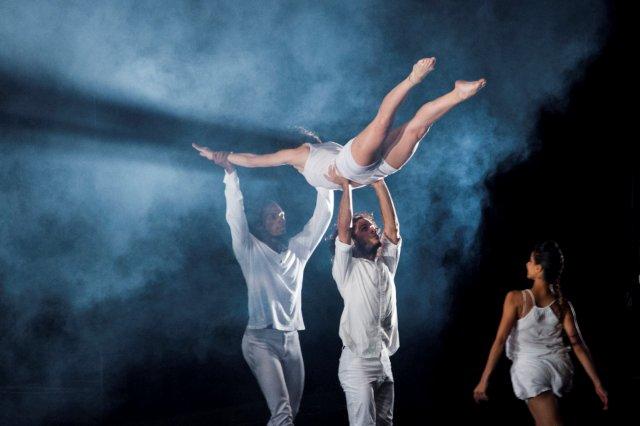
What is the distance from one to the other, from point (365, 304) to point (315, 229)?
86 centimetres

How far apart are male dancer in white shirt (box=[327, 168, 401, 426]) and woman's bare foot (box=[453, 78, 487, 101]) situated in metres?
0.78

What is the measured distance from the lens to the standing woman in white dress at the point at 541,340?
3.19 metres

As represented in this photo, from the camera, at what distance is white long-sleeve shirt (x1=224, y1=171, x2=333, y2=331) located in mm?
3844

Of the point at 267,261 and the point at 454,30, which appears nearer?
the point at 267,261

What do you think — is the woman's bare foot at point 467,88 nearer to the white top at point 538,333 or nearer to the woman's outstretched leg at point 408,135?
the woman's outstretched leg at point 408,135

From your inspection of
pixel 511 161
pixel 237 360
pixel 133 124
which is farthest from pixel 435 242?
pixel 133 124

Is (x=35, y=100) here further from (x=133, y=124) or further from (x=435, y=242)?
(x=435, y=242)

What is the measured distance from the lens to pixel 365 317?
3.36 metres

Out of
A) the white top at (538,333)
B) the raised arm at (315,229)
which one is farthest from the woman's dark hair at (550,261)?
the raised arm at (315,229)

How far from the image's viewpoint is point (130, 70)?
430cm

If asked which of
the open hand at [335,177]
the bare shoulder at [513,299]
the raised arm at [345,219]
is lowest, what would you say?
the bare shoulder at [513,299]

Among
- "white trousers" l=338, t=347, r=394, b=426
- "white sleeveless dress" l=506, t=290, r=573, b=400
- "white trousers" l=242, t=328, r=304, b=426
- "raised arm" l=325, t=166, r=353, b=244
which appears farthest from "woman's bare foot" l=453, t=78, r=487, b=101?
"white trousers" l=242, t=328, r=304, b=426

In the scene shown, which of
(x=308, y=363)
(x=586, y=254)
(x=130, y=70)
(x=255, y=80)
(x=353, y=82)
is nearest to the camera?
(x=130, y=70)

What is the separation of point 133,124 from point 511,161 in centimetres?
315
